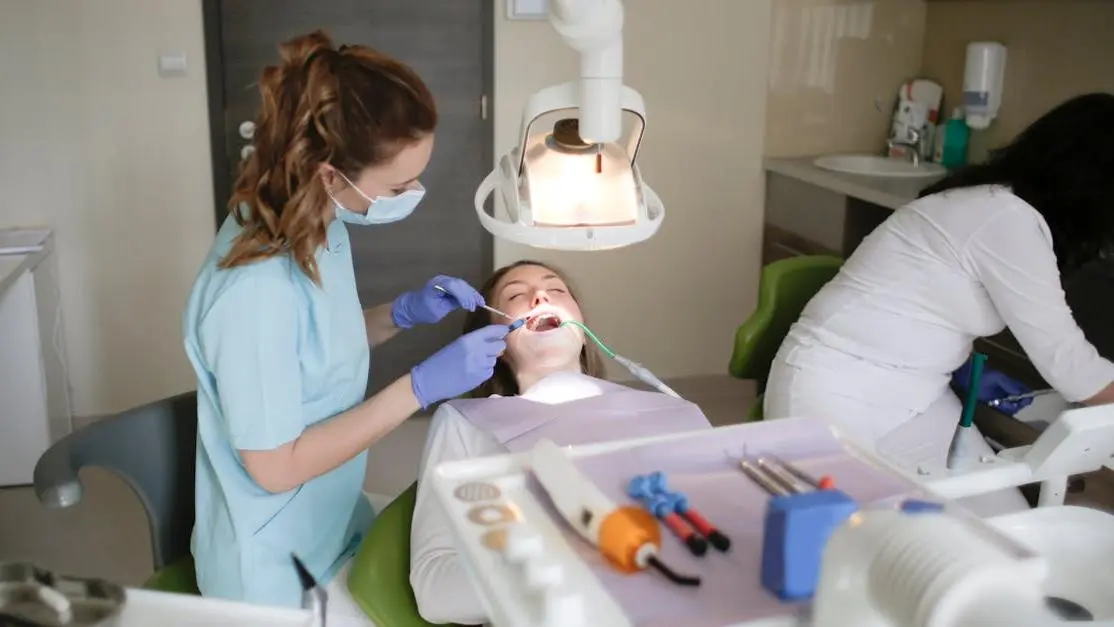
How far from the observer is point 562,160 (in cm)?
123

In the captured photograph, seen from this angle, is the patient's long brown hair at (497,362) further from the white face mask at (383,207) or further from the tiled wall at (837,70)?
the tiled wall at (837,70)

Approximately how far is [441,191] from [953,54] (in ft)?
6.47

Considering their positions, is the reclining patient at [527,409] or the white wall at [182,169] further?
the white wall at [182,169]

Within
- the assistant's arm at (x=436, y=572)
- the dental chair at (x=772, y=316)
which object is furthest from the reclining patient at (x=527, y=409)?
the dental chair at (x=772, y=316)

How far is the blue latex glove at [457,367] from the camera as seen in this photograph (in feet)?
4.90

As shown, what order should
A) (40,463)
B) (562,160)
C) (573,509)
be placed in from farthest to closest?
(40,463) < (562,160) < (573,509)

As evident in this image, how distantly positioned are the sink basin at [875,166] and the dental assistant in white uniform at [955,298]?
1.45 meters

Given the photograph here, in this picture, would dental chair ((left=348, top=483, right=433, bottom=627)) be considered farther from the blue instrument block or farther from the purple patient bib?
the blue instrument block

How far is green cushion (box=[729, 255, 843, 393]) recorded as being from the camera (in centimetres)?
223

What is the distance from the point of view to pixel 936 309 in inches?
78.0

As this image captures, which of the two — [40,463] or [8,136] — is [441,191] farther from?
[40,463]

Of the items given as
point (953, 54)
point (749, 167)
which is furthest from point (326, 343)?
point (953, 54)

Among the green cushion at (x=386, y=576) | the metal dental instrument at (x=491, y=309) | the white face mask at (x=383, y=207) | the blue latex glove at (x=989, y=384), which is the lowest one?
the green cushion at (x=386, y=576)

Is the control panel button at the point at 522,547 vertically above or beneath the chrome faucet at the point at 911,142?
beneath
